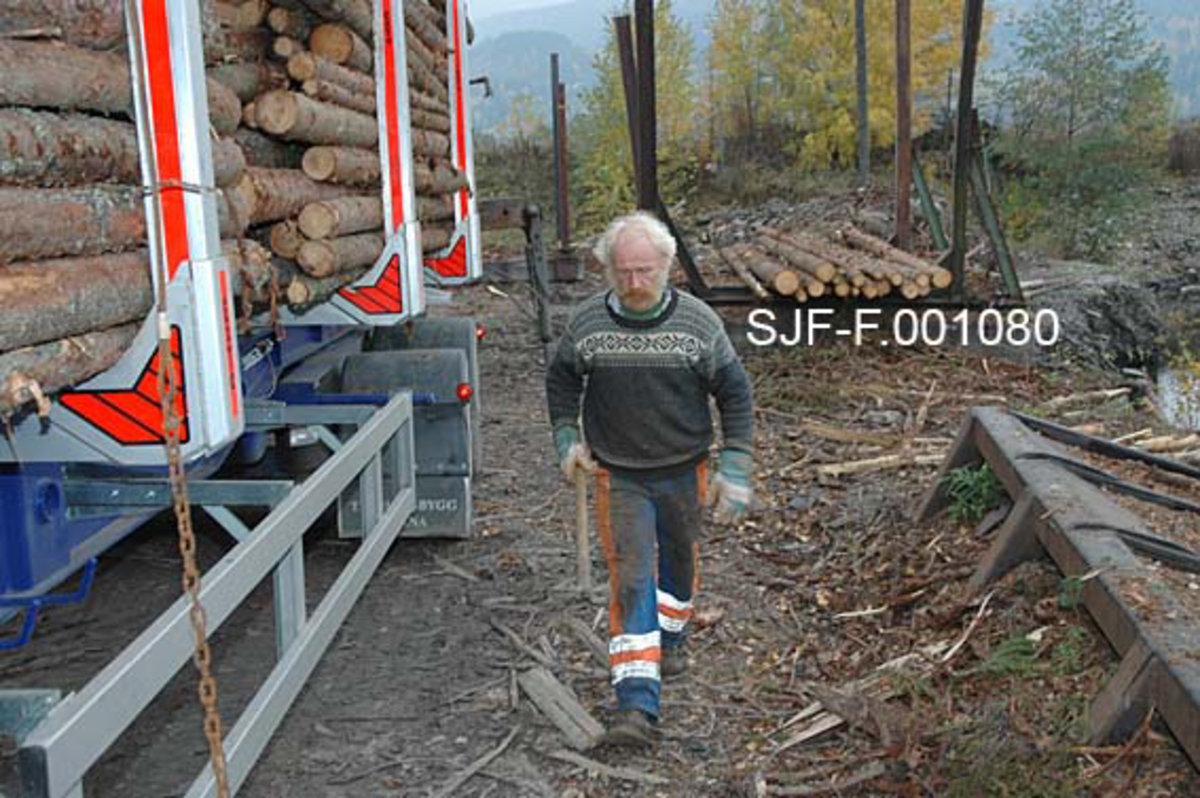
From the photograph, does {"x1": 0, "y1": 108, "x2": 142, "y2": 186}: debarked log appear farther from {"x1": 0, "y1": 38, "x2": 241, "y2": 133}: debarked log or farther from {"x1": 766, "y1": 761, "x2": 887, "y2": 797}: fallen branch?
{"x1": 766, "y1": 761, "x2": 887, "y2": 797}: fallen branch

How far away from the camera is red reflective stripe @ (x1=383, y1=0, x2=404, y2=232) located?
18.1ft

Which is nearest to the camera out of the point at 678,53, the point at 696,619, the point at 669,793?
the point at 669,793

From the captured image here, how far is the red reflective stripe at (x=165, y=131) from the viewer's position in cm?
293

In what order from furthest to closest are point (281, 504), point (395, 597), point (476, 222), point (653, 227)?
point (476, 222)
point (395, 597)
point (653, 227)
point (281, 504)

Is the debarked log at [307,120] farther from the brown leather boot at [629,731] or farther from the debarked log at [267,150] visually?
the brown leather boot at [629,731]

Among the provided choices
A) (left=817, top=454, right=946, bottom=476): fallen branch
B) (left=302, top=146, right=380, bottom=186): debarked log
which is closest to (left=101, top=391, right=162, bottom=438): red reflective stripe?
(left=302, top=146, right=380, bottom=186): debarked log

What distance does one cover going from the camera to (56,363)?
272 cm

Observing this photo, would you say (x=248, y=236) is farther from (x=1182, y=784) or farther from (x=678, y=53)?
(x=678, y=53)

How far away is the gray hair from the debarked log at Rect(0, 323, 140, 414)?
1.77m

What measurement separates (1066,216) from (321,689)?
22.1 meters

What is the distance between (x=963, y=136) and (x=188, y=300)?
29.7 ft

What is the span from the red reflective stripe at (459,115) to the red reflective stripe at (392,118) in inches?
106

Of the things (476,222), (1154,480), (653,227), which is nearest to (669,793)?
(653,227)

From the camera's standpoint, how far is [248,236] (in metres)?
4.64
